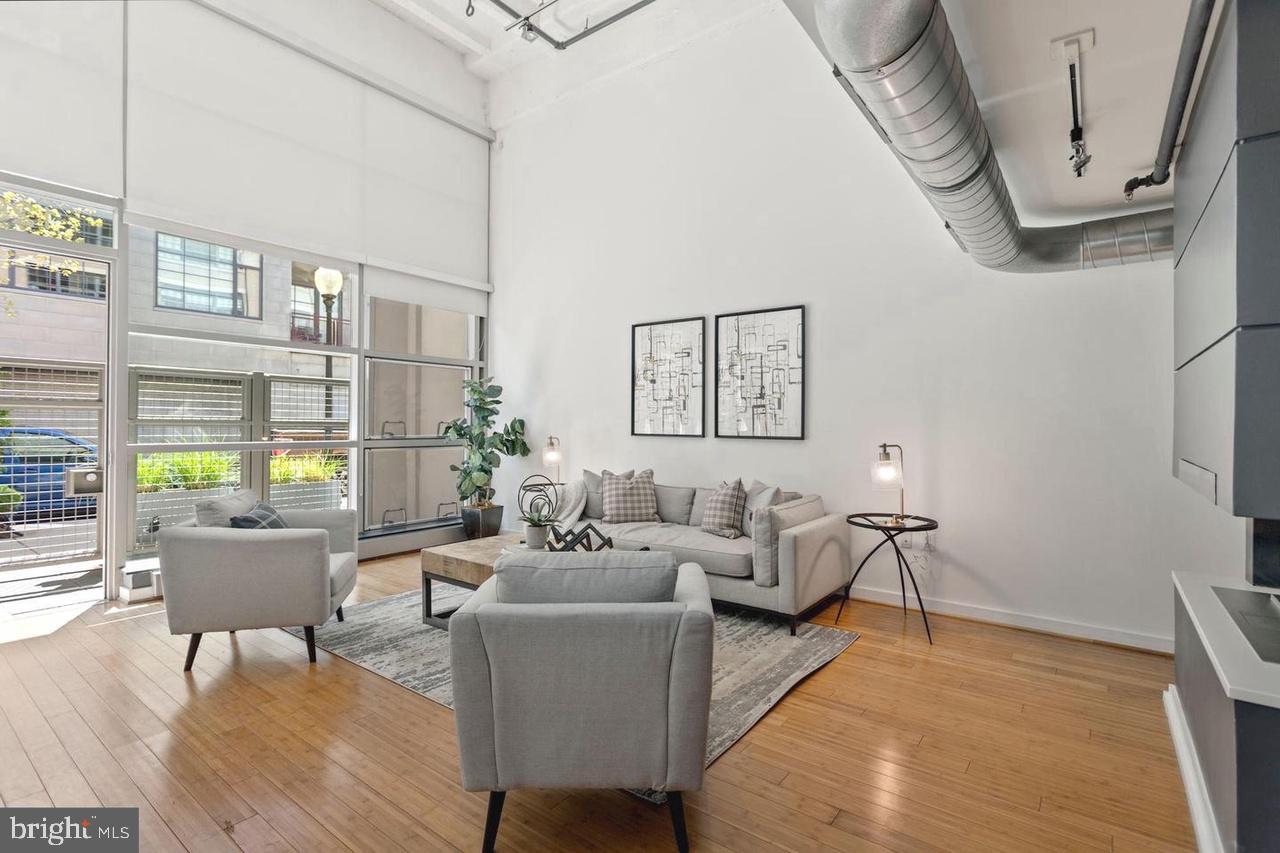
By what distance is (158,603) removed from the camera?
4.35 metres

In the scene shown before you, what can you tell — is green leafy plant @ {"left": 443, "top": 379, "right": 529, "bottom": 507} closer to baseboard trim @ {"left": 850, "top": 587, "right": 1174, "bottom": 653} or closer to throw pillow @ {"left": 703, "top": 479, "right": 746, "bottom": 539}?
throw pillow @ {"left": 703, "top": 479, "right": 746, "bottom": 539}

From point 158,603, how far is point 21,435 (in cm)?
192

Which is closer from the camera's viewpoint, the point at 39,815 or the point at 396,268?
the point at 39,815

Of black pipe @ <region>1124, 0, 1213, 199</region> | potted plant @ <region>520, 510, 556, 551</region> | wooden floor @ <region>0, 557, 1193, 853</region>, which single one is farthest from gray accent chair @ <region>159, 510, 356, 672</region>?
black pipe @ <region>1124, 0, 1213, 199</region>

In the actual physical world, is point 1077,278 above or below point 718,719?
above

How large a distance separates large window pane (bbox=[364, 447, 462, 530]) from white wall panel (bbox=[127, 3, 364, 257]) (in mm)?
2066

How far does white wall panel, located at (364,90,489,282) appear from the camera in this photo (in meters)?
5.91

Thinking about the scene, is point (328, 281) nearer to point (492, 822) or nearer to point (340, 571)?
point (340, 571)

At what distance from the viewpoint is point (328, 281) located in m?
5.67

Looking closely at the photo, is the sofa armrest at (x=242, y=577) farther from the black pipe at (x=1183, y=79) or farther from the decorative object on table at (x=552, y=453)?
the black pipe at (x=1183, y=79)

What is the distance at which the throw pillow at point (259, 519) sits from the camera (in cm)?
338

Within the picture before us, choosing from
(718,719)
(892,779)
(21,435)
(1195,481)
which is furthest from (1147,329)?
(21,435)

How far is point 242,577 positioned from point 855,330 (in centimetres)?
422

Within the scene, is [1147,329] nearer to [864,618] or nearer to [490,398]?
[864,618]
